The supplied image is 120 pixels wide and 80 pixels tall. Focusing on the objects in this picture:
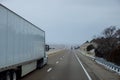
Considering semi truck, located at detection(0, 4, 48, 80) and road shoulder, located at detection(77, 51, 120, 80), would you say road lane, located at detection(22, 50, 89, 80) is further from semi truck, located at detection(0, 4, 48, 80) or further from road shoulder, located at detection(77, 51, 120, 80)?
semi truck, located at detection(0, 4, 48, 80)

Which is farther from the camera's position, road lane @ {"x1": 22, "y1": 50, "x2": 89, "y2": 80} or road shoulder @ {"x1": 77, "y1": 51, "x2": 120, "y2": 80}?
road shoulder @ {"x1": 77, "y1": 51, "x2": 120, "y2": 80}

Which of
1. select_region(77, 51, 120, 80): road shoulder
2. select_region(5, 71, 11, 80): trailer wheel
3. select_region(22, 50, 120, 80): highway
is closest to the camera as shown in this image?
select_region(5, 71, 11, 80): trailer wheel

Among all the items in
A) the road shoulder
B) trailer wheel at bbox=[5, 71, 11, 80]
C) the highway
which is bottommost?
the road shoulder

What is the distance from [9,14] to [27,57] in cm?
631

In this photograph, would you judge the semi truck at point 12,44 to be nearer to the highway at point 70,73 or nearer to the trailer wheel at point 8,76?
the trailer wheel at point 8,76

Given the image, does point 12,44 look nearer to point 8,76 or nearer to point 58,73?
point 8,76

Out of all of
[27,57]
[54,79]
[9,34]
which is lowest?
[54,79]

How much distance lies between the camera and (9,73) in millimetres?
15359

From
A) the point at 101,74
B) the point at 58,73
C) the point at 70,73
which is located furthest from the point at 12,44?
the point at 101,74

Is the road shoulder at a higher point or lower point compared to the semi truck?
lower

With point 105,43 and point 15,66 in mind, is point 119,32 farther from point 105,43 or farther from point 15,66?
point 15,66

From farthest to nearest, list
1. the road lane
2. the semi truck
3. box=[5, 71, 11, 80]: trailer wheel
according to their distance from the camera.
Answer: the road lane → box=[5, 71, 11, 80]: trailer wheel → the semi truck

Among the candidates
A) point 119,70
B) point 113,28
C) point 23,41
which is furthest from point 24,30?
point 113,28

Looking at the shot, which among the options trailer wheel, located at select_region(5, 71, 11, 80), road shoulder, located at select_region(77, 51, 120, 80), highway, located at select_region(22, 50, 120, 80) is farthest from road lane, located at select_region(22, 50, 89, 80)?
trailer wheel, located at select_region(5, 71, 11, 80)
